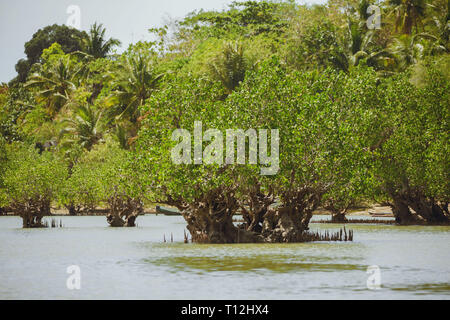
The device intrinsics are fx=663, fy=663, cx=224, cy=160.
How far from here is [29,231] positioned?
1642 inches

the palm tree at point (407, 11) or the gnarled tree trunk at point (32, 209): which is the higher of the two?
the palm tree at point (407, 11)

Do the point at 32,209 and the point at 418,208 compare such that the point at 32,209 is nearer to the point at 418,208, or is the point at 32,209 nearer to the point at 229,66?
the point at 229,66

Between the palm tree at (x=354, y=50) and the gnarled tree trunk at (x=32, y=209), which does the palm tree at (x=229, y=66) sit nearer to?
the palm tree at (x=354, y=50)

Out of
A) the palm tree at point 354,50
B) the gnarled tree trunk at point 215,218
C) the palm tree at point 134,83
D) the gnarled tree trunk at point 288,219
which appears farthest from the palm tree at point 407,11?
the gnarled tree trunk at point 215,218

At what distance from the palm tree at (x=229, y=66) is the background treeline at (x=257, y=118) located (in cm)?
12

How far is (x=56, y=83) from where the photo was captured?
7031 cm

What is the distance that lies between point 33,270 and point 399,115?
89.2ft

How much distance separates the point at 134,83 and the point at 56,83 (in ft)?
55.7

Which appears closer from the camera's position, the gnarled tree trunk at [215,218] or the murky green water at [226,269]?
the murky green water at [226,269]

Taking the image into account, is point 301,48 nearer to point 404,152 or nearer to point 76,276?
point 404,152

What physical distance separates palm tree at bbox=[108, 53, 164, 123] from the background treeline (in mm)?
111

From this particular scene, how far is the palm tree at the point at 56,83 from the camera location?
69.9m

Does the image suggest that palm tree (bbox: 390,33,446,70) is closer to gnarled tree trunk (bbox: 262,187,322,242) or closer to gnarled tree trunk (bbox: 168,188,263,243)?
gnarled tree trunk (bbox: 262,187,322,242)
